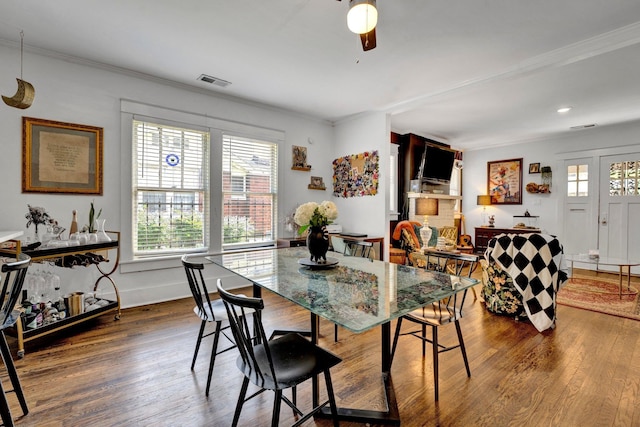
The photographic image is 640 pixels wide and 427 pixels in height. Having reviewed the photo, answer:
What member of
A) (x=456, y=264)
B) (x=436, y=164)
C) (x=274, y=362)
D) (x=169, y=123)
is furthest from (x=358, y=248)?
(x=436, y=164)

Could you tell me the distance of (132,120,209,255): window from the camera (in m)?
3.51

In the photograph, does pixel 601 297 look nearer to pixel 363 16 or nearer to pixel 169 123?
pixel 363 16

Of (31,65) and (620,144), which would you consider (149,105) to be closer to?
(31,65)

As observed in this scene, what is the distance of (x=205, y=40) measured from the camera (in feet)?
8.89

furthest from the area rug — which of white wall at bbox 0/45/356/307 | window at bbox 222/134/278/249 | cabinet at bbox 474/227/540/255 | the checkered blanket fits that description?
white wall at bbox 0/45/356/307

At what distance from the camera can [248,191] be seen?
4.37 meters

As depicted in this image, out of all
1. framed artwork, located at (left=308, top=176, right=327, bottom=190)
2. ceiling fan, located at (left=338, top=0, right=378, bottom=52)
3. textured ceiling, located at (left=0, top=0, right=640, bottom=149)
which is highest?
textured ceiling, located at (left=0, top=0, right=640, bottom=149)

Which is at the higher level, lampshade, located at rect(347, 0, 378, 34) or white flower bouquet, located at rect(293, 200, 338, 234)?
lampshade, located at rect(347, 0, 378, 34)

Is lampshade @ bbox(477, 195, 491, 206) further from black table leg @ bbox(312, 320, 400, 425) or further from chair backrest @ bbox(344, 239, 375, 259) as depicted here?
black table leg @ bbox(312, 320, 400, 425)

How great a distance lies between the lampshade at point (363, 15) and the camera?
169 centimetres

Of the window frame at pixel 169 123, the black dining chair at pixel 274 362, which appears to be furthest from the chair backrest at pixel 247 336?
the window frame at pixel 169 123

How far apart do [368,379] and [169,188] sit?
3090 millimetres

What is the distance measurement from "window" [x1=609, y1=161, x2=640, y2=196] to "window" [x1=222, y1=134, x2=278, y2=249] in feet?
19.7

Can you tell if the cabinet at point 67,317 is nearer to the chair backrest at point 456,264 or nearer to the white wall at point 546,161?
the chair backrest at point 456,264
